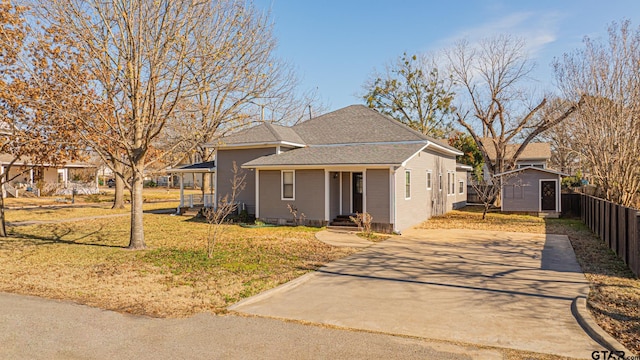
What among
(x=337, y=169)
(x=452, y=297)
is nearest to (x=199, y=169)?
(x=337, y=169)

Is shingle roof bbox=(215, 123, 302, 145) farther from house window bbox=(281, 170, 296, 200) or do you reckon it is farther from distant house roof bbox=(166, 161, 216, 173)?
distant house roof bbox=(166, 161, 216, 173)

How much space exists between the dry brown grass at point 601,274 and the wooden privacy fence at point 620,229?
0.23m

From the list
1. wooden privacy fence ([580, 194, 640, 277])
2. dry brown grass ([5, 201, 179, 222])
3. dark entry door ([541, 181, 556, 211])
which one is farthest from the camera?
dark entry door ([541, 181, 556, 211])

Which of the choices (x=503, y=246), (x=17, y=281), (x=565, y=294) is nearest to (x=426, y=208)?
(x=503, y=246)

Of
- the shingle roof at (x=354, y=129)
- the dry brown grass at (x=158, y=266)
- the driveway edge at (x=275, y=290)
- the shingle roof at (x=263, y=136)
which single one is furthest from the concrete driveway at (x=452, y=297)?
the shingle roof at (x=263, y=136)

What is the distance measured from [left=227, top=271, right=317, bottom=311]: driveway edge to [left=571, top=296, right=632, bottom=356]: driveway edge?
4.93m

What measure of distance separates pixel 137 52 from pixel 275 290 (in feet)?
25.7

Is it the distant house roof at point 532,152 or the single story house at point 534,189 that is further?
the distant house roof at point 532,152

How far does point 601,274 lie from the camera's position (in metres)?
A: 9.07

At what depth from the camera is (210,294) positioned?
763 centimetres

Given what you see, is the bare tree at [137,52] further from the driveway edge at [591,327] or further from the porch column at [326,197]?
the driveway edge at [591,327]

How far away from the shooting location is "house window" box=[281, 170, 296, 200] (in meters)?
18.1

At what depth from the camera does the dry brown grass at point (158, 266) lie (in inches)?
295

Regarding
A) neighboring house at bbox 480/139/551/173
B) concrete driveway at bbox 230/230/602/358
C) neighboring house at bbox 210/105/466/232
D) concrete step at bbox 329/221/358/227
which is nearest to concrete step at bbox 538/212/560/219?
neighboring house at bbox 210/105/466/232
